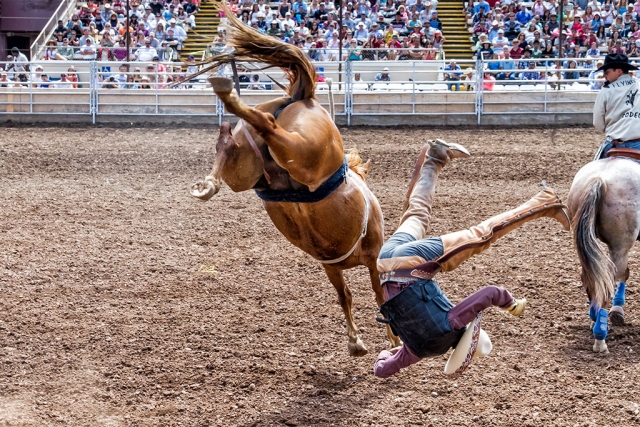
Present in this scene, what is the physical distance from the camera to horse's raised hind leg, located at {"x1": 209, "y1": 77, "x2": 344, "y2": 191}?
3887mm

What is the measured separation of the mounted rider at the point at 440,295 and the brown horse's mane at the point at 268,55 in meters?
1.16

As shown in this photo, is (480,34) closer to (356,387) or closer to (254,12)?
(254,12)

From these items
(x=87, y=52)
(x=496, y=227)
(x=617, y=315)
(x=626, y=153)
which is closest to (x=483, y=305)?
(x=496, y=227)

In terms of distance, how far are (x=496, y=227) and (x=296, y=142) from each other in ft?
3.69

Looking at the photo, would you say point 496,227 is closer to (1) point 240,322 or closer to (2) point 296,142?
(2) point 296,142

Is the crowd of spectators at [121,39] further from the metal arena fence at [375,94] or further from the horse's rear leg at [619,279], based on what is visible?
the horse's rear leg at [619,279]

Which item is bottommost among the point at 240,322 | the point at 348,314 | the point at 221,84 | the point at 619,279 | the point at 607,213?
the point at 240,322

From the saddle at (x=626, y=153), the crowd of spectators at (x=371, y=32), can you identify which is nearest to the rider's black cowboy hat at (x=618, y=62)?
the saddle at (x=626, y=153)

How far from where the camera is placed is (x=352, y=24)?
68.9ft

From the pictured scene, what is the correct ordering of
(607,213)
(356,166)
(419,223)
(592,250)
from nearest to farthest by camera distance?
1. (419,223)
2. (592,250)
3. (356,166)
4. (607,213)

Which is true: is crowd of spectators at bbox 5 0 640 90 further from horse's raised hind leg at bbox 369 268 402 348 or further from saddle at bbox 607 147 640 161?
horse's raised hind leg at bbox 369 268 402 348

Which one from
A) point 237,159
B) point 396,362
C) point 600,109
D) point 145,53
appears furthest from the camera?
point 145,53

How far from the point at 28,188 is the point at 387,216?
519 centimetres

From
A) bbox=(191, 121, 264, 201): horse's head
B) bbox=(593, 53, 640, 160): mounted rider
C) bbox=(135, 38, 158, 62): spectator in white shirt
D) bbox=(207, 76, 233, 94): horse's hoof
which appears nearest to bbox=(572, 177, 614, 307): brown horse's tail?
bbox=(593, 53, 640, 160): mounted rider
